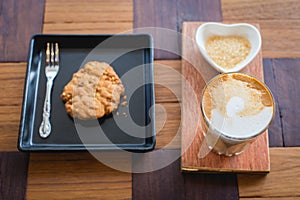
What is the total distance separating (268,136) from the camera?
89cm

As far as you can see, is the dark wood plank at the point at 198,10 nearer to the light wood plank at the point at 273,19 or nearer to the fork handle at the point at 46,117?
Result: the light wood plank at the point at 273,19

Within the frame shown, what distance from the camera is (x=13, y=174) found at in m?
0.86

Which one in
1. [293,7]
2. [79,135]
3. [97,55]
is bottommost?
[79,135]

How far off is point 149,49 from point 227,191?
380 millimetres

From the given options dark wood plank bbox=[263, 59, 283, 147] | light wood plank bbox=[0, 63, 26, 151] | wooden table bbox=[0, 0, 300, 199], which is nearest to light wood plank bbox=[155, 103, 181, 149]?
wooden table bbox=[0, 0, 300, 199]

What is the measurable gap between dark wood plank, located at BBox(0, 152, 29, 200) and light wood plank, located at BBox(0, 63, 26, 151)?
21mm

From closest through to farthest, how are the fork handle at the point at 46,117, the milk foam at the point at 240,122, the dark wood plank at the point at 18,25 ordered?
the milk foam at the point at 240,122 < the fork handle at the point at 46,117 < the dark wood plank at the point at 18,25

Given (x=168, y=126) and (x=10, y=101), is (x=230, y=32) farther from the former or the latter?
(x=10, y=101)

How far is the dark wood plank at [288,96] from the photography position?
0.90m

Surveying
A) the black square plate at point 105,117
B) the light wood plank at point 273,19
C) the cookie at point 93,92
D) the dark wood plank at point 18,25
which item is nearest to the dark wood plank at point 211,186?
the black square plate at point 105,117

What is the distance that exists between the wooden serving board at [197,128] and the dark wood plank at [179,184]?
25 mm

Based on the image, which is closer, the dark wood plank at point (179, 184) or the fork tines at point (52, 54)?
the dark wood plank at point (179, 184)

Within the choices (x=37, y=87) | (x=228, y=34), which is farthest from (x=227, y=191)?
(x=37, y=87)

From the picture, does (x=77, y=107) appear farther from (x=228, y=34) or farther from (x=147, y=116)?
(x=228, y=34)
